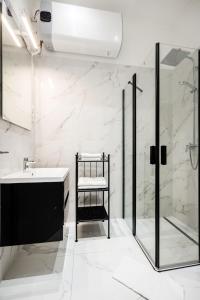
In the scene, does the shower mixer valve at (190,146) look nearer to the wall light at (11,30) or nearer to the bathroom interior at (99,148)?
the bathroom interior at (99,148)

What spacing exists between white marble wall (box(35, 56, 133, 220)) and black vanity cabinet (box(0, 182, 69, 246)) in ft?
3.26

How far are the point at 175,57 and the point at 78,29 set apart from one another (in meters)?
1.19

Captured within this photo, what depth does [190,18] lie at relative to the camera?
7.82 ft

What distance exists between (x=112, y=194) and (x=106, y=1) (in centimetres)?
260

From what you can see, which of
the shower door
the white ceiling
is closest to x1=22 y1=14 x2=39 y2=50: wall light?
the white ceiling

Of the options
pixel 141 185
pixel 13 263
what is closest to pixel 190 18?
pixel 141 185

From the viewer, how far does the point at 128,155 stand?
86.2 inches

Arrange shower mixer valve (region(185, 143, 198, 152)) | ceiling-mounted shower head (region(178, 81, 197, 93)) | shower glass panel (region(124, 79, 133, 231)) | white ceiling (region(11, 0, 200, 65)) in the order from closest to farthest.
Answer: ceiling-mounted shower head (region(178, 81, 197, 93)) → shower mixer valve (region(185, 143, 198, 152)) → shower glass panel (region(124, 79, 133, 231)) → white ceiling (region(11, 0, 200, 65))

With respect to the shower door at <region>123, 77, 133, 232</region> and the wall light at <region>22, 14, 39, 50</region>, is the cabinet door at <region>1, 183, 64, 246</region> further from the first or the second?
the wall light at <region>22, 14, 39, 50</region>

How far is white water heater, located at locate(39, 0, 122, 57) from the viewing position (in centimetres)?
196

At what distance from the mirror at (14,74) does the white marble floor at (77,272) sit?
1.27m

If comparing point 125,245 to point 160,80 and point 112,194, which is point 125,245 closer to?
point 112,194

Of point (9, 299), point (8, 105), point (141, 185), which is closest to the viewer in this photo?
point (9, 299)

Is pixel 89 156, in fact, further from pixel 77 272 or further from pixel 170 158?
pixel 77 272
